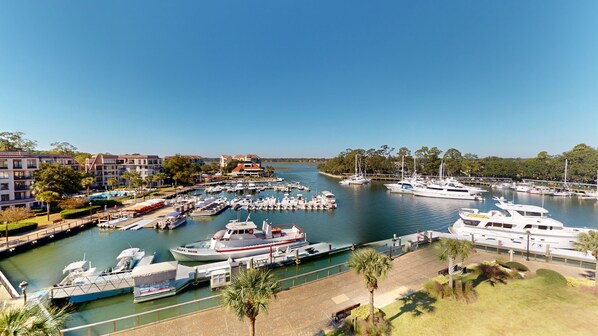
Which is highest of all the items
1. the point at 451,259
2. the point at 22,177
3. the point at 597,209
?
the point at 22,177

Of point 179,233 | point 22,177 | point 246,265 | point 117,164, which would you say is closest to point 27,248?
point 179,233

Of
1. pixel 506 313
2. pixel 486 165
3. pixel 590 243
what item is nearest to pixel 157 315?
pixel 506 313

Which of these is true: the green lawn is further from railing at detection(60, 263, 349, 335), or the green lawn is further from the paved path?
railing at detection(60, 263, 349, 335)

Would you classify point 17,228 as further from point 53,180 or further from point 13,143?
point 13,143

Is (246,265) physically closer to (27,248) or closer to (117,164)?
(27,248)

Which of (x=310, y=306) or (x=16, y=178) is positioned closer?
(x=310, y=306)

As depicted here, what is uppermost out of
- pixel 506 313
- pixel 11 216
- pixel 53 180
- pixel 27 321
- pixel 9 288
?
pixel 53 180

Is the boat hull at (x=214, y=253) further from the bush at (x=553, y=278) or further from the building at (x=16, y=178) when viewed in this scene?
the building at (x=16, y=178)
